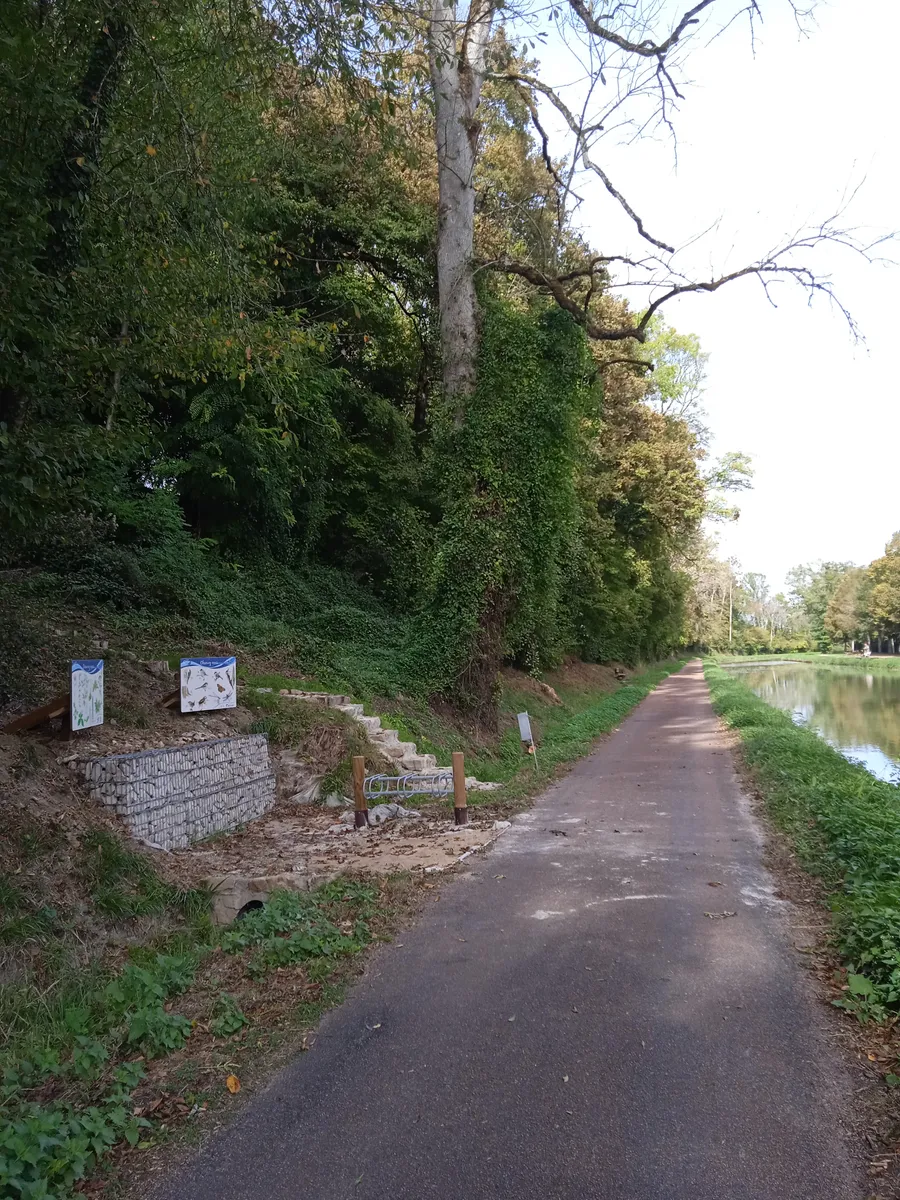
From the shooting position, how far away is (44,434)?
680 centimetres

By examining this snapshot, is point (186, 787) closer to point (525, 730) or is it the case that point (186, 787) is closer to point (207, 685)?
point (207, 685)

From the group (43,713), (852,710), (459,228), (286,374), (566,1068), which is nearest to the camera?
(566,1068)

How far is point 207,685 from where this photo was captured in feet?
33.9

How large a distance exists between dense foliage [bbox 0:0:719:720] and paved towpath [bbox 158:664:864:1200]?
15.7ft

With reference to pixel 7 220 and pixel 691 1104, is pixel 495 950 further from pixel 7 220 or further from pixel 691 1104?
pixel 7 220

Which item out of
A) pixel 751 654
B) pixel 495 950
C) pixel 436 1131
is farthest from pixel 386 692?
pixel 751 654

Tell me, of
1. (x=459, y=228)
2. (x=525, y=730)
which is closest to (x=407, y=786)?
(x=525, y=730)

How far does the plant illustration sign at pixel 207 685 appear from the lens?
10023 millimetres

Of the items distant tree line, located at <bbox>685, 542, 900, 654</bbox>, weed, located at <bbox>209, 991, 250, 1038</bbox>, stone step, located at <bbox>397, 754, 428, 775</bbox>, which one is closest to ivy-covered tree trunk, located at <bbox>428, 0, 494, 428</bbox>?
stone step, located at <bbox>397, 754, 428, 775</bbox>

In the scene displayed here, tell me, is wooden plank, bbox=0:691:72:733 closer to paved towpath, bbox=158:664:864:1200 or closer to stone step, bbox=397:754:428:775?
paved towpath, bbox=158:664:864:1200

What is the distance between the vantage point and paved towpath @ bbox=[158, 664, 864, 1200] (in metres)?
3.20

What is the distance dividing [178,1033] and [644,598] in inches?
1326

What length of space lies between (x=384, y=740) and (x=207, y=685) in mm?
2882

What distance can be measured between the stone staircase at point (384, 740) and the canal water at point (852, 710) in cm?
681
